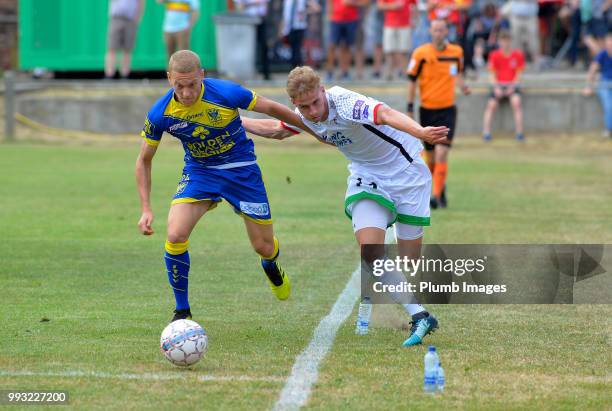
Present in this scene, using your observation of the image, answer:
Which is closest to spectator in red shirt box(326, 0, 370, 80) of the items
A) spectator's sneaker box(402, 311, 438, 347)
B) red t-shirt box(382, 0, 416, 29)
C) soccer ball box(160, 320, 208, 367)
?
red t-shirt box(382, 0, 416, 29)

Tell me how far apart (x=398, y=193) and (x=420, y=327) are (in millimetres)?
922

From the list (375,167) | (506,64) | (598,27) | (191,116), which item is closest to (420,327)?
(375,167)

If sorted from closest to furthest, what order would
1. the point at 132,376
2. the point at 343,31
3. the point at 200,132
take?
the point at 132,376
the point at 200,132
the point at 343,31

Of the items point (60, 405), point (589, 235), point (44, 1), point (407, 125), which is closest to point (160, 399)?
point (60, 405)

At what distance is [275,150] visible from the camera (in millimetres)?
22328

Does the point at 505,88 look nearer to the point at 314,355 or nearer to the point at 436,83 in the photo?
the point at 436,83

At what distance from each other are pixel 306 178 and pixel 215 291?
8779 millimetres

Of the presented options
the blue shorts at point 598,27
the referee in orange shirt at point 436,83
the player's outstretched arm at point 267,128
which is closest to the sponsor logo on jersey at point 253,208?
the player's outstretched arm at point 267,128

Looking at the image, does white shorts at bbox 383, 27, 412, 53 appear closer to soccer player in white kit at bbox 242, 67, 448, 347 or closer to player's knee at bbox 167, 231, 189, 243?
soccer player in white kit at bbox 242, 67, 448, 347

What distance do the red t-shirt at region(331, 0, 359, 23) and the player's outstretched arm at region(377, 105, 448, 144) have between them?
55.6 ft

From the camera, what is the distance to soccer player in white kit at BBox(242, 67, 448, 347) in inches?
285

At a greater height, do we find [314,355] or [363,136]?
[363,136]

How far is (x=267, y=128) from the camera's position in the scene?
7.99 m

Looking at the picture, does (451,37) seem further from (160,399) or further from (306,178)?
(160,399)
